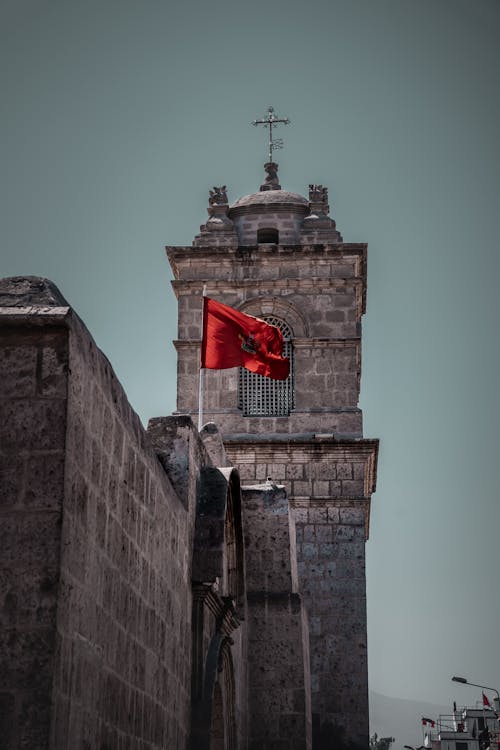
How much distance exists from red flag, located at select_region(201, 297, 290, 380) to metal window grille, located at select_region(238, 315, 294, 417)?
465cm

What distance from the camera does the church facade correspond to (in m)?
5.54

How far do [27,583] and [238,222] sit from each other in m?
16.9

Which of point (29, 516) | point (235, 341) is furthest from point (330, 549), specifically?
point (29, 516)

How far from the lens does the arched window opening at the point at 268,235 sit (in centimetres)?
2159

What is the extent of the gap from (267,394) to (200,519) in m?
10.1

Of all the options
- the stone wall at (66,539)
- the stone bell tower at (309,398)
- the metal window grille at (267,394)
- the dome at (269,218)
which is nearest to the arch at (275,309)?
the stone bell tower at (309,398)

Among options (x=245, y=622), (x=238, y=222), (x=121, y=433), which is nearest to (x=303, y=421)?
(x=238, y=222)

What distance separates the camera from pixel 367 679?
17797mm

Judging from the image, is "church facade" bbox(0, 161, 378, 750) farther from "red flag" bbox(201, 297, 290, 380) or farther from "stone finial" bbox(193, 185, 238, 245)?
"red flag" bbox(201, 297, 290, 380)

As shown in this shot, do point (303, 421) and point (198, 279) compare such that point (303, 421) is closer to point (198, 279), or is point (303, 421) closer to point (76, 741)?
point (198, 279)


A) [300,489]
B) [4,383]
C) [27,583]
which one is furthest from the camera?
[300,489]

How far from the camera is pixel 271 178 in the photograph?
23094 mm

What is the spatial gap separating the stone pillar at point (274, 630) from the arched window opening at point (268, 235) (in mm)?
8760

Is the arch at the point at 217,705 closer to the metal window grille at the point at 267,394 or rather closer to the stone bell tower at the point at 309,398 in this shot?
the stone bell tower at the point at 309,398
